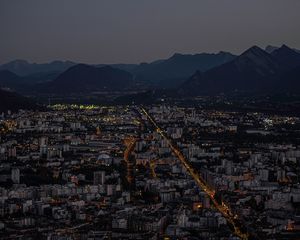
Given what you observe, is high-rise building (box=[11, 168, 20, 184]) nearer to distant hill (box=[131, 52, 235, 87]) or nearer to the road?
the road

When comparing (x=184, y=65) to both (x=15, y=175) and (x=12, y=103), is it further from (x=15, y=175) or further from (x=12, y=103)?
(x=15, y=175)

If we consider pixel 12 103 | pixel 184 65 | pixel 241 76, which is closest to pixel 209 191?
pixel 12 103

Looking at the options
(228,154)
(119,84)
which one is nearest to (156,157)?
(228,154)

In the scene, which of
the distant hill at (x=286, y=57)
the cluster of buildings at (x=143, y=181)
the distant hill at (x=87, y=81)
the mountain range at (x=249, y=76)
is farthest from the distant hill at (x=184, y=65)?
the cluster of buildings at (x=143, y=181)

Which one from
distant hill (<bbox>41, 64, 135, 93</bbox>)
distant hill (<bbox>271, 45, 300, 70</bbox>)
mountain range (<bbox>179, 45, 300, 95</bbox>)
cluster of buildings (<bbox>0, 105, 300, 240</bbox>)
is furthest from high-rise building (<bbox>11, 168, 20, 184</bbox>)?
distant hill (<bbox>271, 45, 300, 70</bbox>)

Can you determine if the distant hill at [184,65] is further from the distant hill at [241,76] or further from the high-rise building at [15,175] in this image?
the high-rise building at [15,175]
